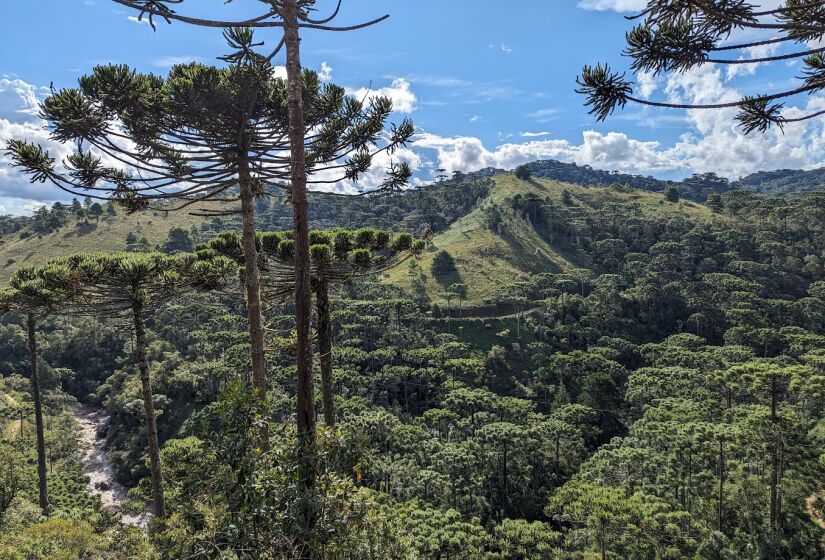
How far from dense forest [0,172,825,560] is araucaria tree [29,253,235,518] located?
724 millimetres

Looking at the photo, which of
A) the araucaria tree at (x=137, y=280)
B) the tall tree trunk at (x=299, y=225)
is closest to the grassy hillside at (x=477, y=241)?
the araucaria tree at (x=137, y=280)

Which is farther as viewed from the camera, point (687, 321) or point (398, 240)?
point (687, 321)

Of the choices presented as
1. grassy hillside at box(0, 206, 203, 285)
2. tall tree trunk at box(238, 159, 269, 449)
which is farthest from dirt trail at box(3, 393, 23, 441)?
tall tree trunk at box(238, 159, 269, 449)

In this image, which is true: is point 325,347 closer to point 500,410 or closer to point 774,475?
point 774,475

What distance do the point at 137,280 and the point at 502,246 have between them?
10216 cm

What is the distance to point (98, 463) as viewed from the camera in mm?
58500

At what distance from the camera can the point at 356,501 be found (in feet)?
16.6

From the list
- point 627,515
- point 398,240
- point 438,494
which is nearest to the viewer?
point 398,240

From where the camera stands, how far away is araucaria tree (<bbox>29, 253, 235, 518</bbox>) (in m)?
11.9

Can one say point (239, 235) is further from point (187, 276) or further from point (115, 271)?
point (115, 271)

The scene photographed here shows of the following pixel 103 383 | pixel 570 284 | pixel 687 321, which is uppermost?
pixel 570 284

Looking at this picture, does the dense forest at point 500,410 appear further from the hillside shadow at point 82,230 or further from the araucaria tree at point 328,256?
the hillside shadow at point 82,230

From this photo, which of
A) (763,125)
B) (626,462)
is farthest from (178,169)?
(626,462)

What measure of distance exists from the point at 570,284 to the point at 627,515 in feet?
218
